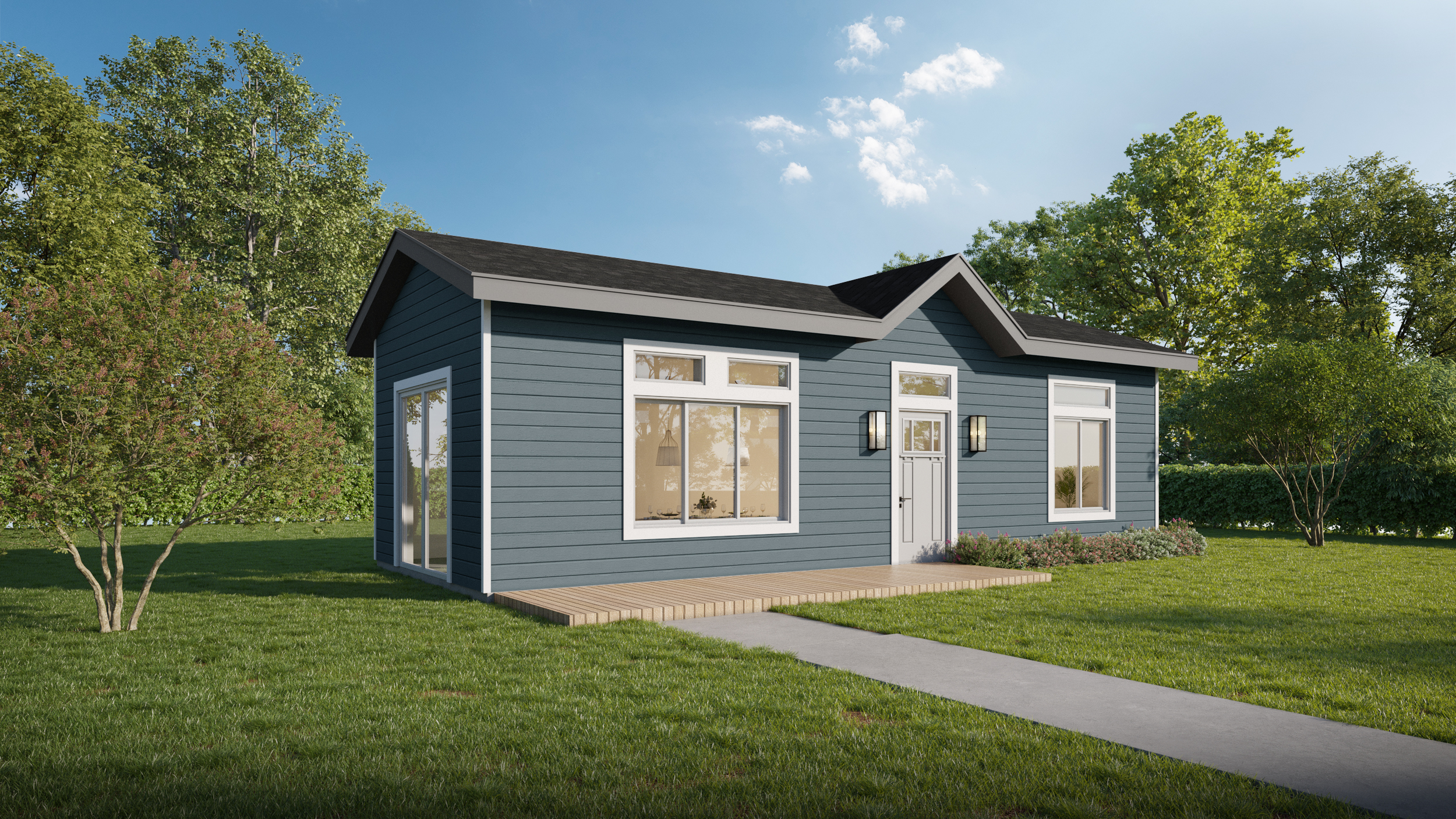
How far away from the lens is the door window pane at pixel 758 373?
10.2 metres

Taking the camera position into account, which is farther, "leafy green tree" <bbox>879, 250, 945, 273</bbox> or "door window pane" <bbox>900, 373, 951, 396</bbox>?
"leafy green tree" <bbox>879, 250, 945, 273</bbox>

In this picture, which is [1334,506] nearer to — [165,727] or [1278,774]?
[1278,774]

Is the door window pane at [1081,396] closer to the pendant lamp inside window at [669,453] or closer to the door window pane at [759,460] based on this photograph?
the door window pane at [759,460]

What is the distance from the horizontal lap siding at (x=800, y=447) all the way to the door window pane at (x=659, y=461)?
32cm

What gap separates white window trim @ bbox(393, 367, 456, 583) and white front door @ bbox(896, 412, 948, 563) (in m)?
5.59

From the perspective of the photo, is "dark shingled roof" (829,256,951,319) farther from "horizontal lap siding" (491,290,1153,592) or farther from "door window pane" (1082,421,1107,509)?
"door window pane" (1082,421,1107,509)

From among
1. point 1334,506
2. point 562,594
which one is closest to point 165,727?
point 562,594

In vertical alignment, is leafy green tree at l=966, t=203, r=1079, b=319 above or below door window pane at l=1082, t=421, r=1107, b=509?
above

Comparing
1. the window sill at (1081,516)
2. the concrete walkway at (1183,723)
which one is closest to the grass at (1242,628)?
the concrete walkway at (1183,723)

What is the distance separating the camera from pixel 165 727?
4.41 metres

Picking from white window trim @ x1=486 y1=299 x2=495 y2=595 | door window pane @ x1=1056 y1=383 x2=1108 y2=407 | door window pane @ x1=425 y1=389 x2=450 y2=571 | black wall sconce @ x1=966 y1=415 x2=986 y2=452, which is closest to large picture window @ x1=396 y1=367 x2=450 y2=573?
door window pane @ x1=425 y1=389 x2=450 y2=571

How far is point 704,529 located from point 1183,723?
5.99 m

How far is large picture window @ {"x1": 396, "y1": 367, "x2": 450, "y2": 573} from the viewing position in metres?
9.95

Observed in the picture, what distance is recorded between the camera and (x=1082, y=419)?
543 inches
